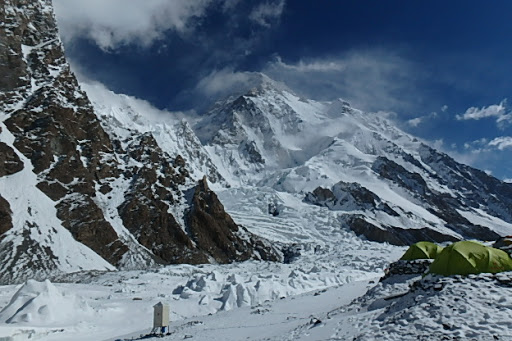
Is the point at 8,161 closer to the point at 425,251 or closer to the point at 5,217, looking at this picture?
the point at 5,217

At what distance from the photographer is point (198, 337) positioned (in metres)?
24.8

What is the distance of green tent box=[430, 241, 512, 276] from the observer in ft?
66.3

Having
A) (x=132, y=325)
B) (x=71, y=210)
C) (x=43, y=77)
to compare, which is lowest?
(x=132, y=325)

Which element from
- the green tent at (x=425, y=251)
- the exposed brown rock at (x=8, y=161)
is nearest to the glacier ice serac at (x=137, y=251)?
the exposed brown rock at (x=8, y=161)

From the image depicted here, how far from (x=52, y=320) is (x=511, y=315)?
3539 cm

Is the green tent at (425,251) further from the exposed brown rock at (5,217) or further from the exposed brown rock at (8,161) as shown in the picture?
the exposed brown rock at (8,161)

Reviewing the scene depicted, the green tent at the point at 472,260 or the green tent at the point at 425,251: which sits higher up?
the green tent at the point at 425,251

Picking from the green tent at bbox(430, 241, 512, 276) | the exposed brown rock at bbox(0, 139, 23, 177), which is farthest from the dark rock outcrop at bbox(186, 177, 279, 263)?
the green tent at bbox(430, 241, 512, 276)

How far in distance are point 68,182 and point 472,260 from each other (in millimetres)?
122769

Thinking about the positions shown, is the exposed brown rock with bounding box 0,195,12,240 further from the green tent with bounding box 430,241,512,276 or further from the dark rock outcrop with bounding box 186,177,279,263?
the green tent with bounding box 430,241,512,276

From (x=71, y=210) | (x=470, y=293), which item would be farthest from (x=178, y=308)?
(x=71, y=210)

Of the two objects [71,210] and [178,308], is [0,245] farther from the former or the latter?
[178,308]

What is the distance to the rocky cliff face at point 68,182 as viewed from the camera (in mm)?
105125

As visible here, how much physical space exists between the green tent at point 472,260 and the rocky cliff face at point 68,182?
296 ft
